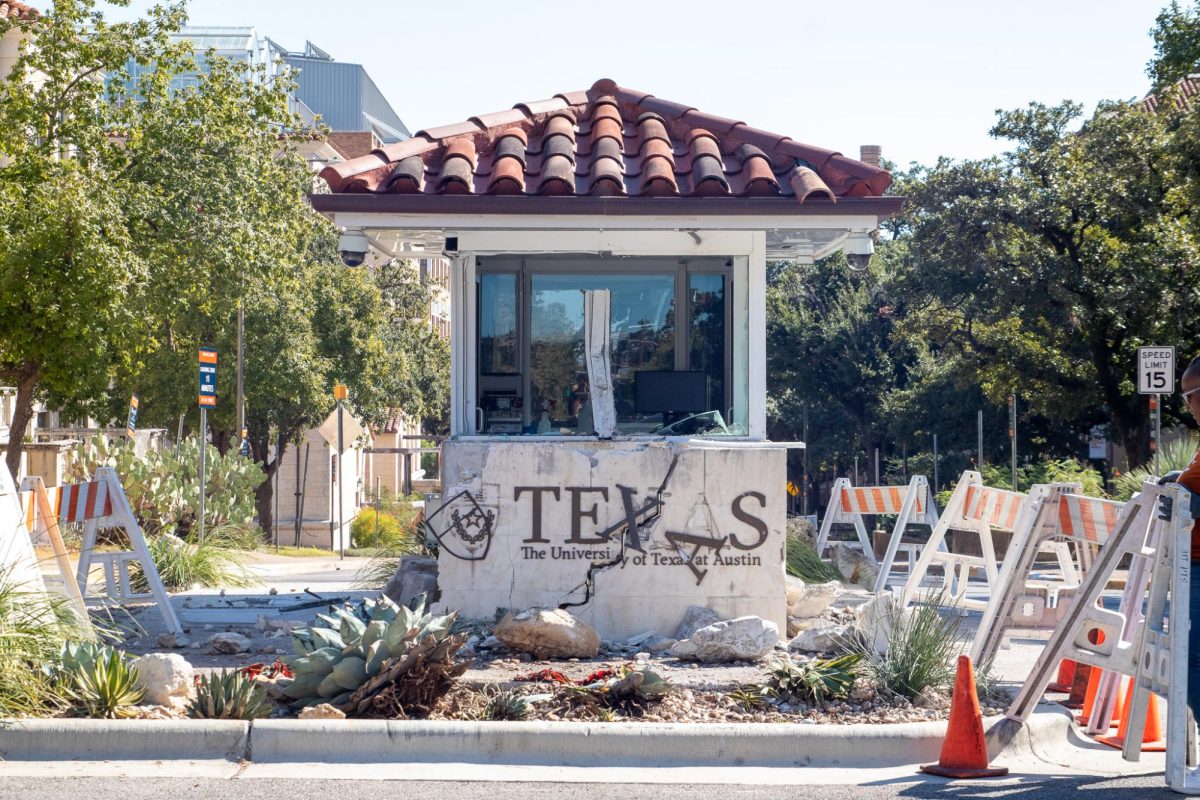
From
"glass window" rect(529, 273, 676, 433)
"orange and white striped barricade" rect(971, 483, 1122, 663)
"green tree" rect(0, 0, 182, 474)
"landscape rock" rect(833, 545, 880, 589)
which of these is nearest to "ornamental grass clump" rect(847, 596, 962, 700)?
"orange and white striped barricade" rect(971, 483, 1122, 663)

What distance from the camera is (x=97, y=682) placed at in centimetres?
684

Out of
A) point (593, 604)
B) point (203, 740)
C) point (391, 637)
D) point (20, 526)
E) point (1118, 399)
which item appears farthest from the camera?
→ point (1118, 399)

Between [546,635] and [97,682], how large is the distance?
287cm

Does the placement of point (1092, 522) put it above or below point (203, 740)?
above

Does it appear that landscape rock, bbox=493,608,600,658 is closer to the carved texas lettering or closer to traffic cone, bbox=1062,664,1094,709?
the carved texas lettering

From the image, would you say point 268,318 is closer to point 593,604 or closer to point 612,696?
point 593,604

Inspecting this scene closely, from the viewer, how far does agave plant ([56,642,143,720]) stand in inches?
269

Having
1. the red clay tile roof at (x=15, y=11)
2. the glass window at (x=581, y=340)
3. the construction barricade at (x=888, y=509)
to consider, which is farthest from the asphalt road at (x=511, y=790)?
the red clay tile roof at (x=15, y=11)

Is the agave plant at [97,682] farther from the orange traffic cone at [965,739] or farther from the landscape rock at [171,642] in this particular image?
the orange traffic cone at [965,739]

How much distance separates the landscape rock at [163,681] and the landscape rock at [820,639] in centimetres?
392

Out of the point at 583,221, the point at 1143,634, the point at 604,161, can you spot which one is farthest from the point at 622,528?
the point at 1143,634

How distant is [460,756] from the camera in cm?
658

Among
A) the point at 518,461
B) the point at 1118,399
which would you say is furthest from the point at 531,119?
the point at 1118,399

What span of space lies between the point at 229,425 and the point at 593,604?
2936 cm
